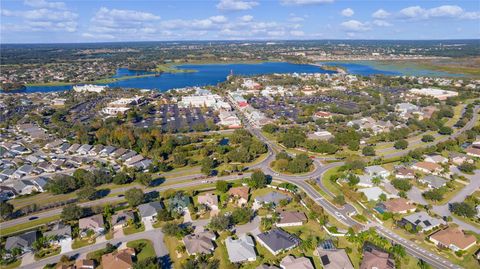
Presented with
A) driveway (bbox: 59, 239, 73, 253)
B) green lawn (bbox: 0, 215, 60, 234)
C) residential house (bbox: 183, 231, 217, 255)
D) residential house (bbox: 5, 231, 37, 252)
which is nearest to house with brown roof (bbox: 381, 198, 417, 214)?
residential house (bbox: 183, 231, 217, 255)

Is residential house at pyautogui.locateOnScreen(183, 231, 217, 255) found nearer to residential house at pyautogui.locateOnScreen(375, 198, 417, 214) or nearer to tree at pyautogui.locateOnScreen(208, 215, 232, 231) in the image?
tree at pyautogui.locateOnScreen(208, 215, 232, 231)

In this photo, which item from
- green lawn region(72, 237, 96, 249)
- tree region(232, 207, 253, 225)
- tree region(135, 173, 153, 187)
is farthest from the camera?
tree region(135, 173, 153, 187)

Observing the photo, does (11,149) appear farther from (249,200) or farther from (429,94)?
(429,94)

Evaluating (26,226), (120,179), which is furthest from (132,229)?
(26,226)

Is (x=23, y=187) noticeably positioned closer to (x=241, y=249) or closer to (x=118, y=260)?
(x=118, y=260)

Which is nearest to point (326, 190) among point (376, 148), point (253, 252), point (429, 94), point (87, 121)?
point (253, 252)

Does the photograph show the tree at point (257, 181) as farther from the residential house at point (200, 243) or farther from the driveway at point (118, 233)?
the driveway at point (118, 233)
